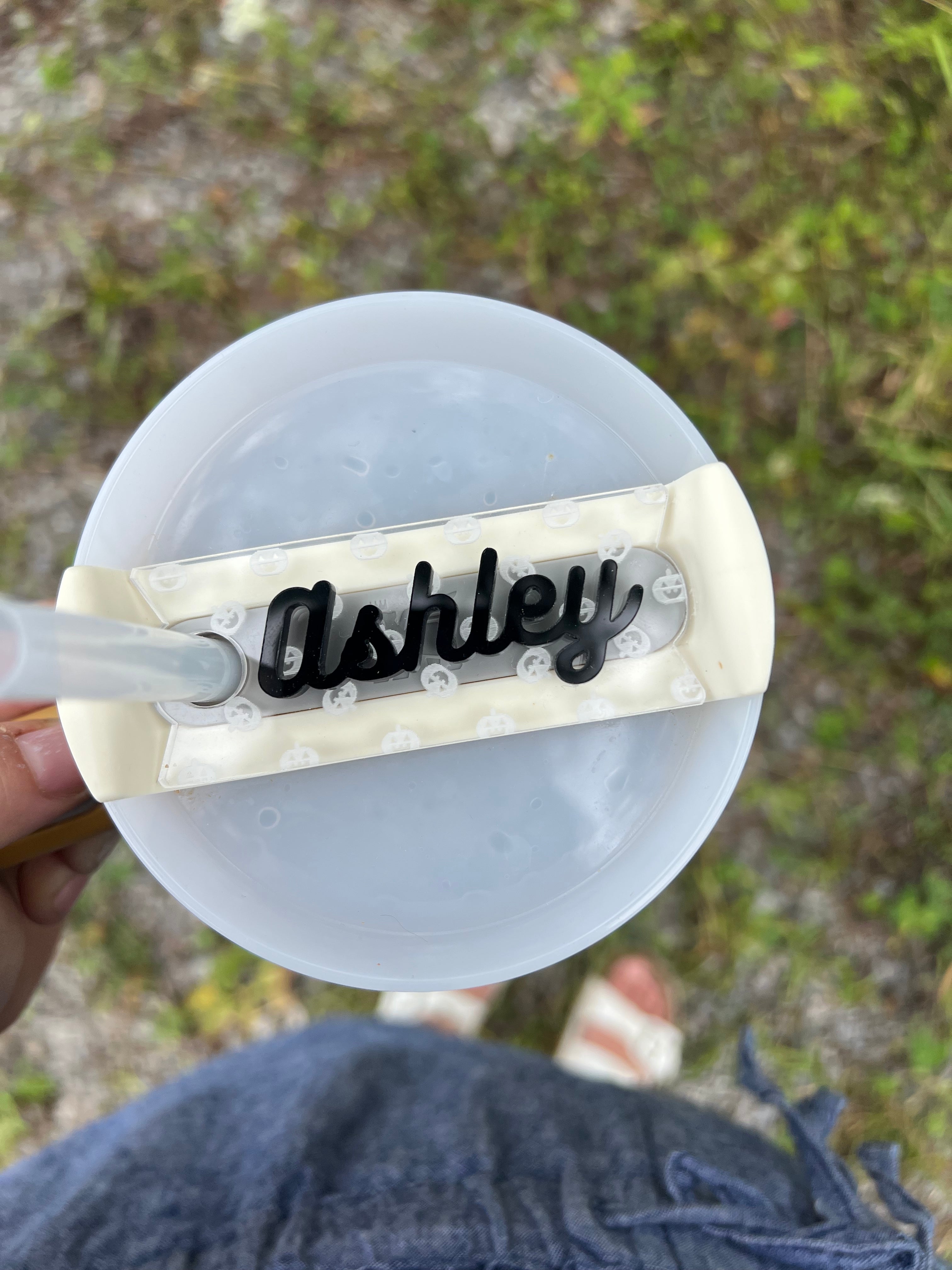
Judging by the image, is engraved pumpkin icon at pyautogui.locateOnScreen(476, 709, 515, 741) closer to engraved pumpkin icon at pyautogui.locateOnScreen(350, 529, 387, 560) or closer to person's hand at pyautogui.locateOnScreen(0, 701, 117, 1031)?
engraved pumpkin icon at pyautogui.locateOnScreen(350, 529, 387, 560)

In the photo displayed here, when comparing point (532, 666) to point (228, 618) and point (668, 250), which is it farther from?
point (668, 250)

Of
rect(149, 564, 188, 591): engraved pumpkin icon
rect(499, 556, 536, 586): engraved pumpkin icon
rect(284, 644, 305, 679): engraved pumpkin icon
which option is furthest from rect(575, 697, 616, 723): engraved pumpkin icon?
rect(149, 564, 188, 591): engraved pumpkin icon

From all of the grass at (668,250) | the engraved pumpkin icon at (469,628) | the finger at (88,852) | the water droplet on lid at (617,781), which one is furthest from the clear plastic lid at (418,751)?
the grass at (668,250)

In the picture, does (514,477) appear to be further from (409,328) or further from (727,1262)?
(727,1262)

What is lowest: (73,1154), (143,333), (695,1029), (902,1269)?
(695,1029)

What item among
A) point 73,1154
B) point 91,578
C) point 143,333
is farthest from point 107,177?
point 73,1154

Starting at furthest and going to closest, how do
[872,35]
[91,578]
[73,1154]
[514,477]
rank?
[872,35] → [73,1154] → [514,477] → [91,578]
